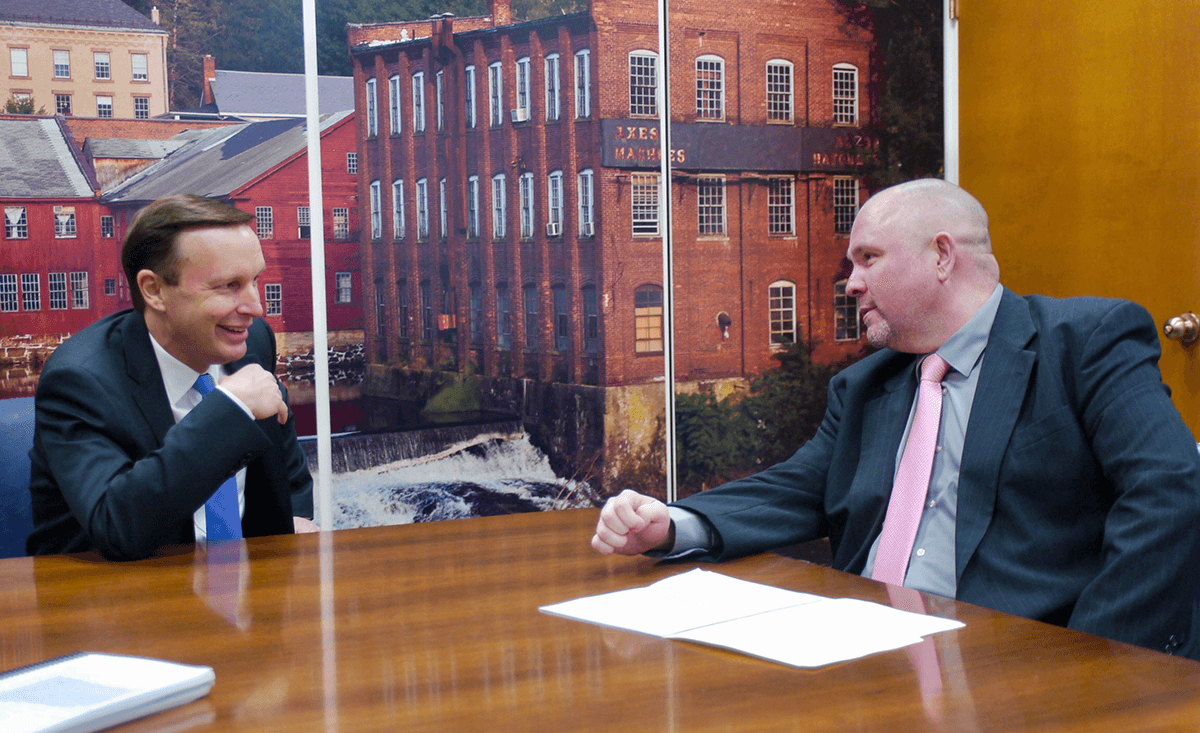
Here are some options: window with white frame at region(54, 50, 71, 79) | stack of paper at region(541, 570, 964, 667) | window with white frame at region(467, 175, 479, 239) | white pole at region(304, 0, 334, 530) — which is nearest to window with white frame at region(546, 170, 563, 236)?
window with white frame at region(467, 175, 479, 239)

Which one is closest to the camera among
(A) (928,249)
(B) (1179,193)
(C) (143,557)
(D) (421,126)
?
(C) (143,557)

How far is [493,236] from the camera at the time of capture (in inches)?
166

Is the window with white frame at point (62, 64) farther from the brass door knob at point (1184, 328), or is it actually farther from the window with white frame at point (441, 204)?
the brass door knob at point (1184, 328)

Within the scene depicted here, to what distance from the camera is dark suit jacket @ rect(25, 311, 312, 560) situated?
1592 mm

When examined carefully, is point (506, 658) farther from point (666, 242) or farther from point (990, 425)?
point (666, 242)

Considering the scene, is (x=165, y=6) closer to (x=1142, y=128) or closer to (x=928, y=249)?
(x=928, y=249)

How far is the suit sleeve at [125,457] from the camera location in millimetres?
1577

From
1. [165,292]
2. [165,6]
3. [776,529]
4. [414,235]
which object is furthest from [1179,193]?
[165,6]

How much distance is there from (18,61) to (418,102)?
54.2 inches

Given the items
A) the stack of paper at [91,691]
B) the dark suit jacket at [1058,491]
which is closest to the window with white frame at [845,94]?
the dark suit jacket at [1058,491]

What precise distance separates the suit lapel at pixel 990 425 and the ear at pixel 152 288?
4.61 feet

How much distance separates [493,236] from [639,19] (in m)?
Result: 1.08

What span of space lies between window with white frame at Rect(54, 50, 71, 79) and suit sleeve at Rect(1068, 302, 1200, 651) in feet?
11.4

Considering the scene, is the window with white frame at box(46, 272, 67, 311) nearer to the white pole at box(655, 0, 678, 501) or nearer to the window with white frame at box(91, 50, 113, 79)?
the window with white frame at box(91, 50, 113, 79)
